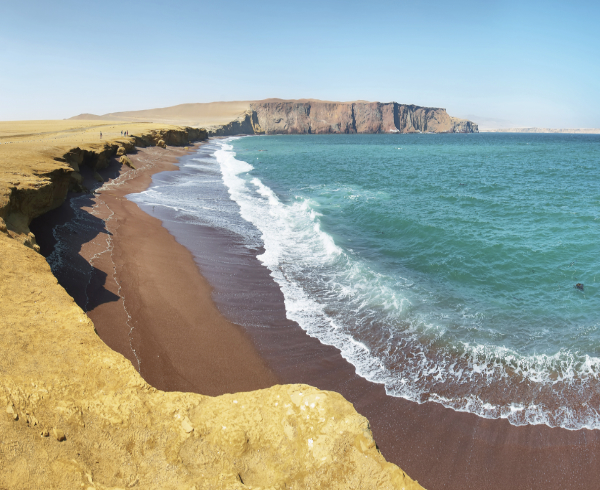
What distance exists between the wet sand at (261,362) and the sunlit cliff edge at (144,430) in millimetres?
3235

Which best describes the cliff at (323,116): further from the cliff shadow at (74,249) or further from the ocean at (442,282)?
the cliff shadow at (74,249)

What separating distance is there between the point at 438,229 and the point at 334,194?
1120 cm

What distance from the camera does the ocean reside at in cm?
791

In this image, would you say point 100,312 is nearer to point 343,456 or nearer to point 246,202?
point 343,456

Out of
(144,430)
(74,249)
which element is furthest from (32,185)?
(144,430)

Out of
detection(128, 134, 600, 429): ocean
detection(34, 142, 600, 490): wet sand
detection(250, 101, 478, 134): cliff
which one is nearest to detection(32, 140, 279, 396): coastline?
detection(34, 142, 600, 490): wet sand

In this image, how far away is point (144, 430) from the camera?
3656 millimetres

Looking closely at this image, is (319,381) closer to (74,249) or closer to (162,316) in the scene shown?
(162,316)

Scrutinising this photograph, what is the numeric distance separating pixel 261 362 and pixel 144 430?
190 inches

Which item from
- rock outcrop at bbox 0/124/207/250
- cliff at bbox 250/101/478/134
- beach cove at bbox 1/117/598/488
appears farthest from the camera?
cliff at bbox 250/101/478/134

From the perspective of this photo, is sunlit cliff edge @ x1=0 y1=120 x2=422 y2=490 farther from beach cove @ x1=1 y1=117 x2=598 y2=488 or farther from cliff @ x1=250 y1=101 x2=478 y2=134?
cliff @ x1=250 y1=101 x2=478 y2=134

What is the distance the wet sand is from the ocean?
34 cm

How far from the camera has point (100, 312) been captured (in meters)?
8.77

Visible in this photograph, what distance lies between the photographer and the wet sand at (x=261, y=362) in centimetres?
609
